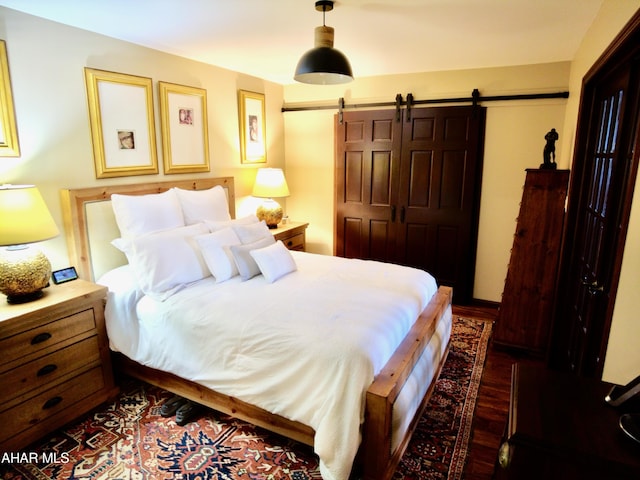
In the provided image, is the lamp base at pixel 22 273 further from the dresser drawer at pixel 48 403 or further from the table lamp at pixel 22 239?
the dresser drawer at pixel 48 403

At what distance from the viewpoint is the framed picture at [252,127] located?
13.5ft

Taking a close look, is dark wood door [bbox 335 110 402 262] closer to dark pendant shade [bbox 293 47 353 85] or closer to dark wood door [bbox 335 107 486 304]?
dark wood door [bbox 335 107 486 304]

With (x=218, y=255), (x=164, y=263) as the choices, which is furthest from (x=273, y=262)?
(x=164, y=263)

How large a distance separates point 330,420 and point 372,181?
10.0 ft

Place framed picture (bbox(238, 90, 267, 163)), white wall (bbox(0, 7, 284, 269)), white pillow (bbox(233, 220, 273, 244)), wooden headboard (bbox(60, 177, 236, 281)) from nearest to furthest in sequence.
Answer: white wall (bbox(0, 7, 284, 269))
wooden headboard (bbox(60, 177, 236, 281))
white pillow (bbox(233, 220, 273, 244))
framed picture (bbox(238, 90, 267, 163))

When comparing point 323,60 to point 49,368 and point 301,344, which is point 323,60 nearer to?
point 301,344

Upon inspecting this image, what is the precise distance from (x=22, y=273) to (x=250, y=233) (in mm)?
1420

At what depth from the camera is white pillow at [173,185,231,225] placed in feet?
10.6

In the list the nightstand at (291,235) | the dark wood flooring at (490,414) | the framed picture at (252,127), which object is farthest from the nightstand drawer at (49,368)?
the framed picture at (252,127)

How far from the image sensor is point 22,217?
2115mm

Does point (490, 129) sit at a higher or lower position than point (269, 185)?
higher

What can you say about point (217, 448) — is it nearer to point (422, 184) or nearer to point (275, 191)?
point (275, 191)

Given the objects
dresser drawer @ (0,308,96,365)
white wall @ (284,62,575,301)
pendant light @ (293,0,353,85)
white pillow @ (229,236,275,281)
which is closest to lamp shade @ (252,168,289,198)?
white wall @ (284,62,575,301)

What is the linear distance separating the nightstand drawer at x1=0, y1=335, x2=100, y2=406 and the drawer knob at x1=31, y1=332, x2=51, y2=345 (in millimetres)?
97
